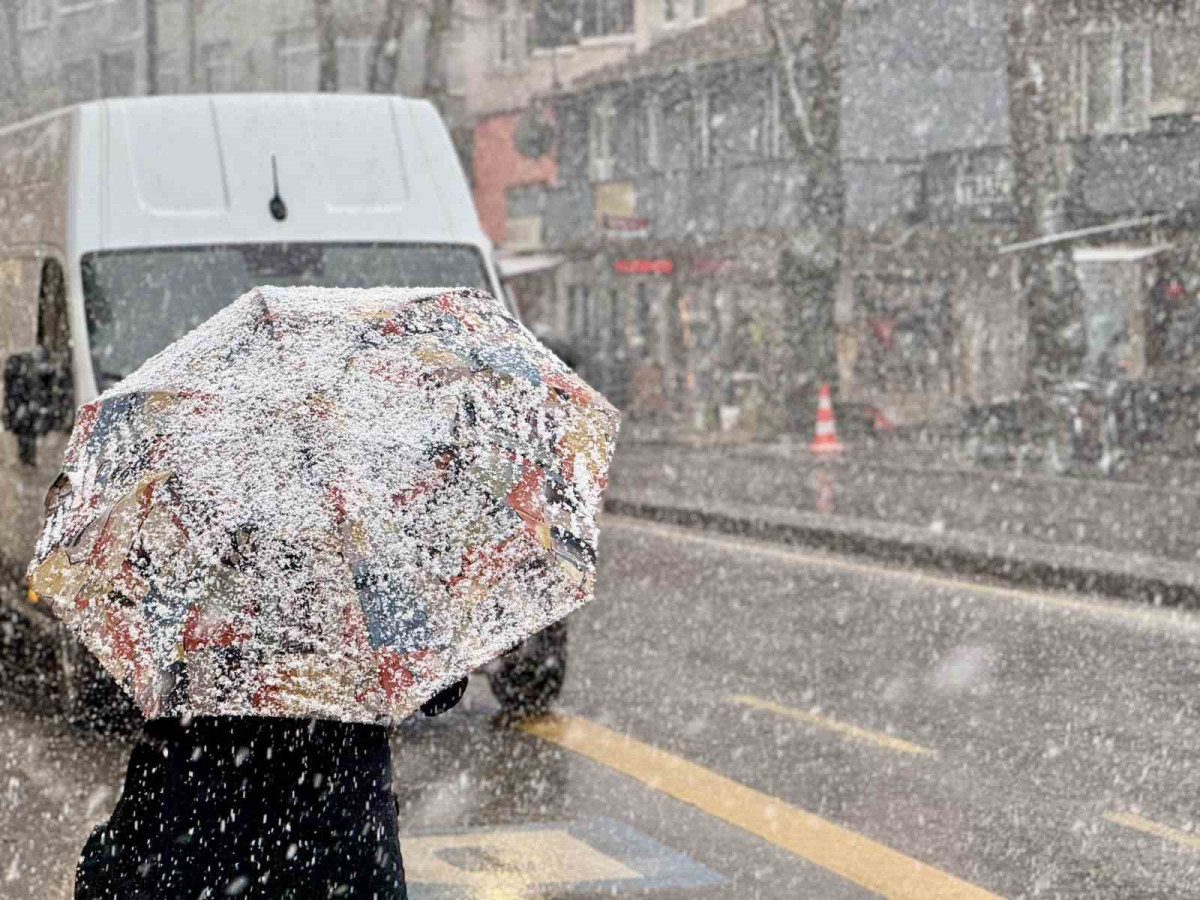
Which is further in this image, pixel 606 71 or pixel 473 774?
pixel 606 71

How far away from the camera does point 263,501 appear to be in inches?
144

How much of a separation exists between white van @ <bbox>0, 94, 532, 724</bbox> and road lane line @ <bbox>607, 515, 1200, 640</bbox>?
14.5 ft

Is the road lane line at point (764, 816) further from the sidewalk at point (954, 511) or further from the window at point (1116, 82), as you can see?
the window at point (1116, 82)

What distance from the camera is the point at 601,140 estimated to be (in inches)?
1959

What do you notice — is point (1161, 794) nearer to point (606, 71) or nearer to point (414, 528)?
point (414, 528)

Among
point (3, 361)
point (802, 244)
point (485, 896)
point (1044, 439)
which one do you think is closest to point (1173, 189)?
point (802, 244)

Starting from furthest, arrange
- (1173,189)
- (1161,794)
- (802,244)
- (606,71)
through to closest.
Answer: (606,71), (1173,189), (802,244), (1161,794)

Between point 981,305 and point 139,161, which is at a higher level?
point 139,161

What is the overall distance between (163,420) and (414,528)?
1.55 ft

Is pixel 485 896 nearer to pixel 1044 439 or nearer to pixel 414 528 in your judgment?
pixel 414 528

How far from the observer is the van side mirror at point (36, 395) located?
8961 millimetres

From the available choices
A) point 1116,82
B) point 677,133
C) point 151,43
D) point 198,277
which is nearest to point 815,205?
point 1116,82

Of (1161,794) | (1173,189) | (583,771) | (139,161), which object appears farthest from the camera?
(1173,189)

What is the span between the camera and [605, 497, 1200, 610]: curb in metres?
13.1
